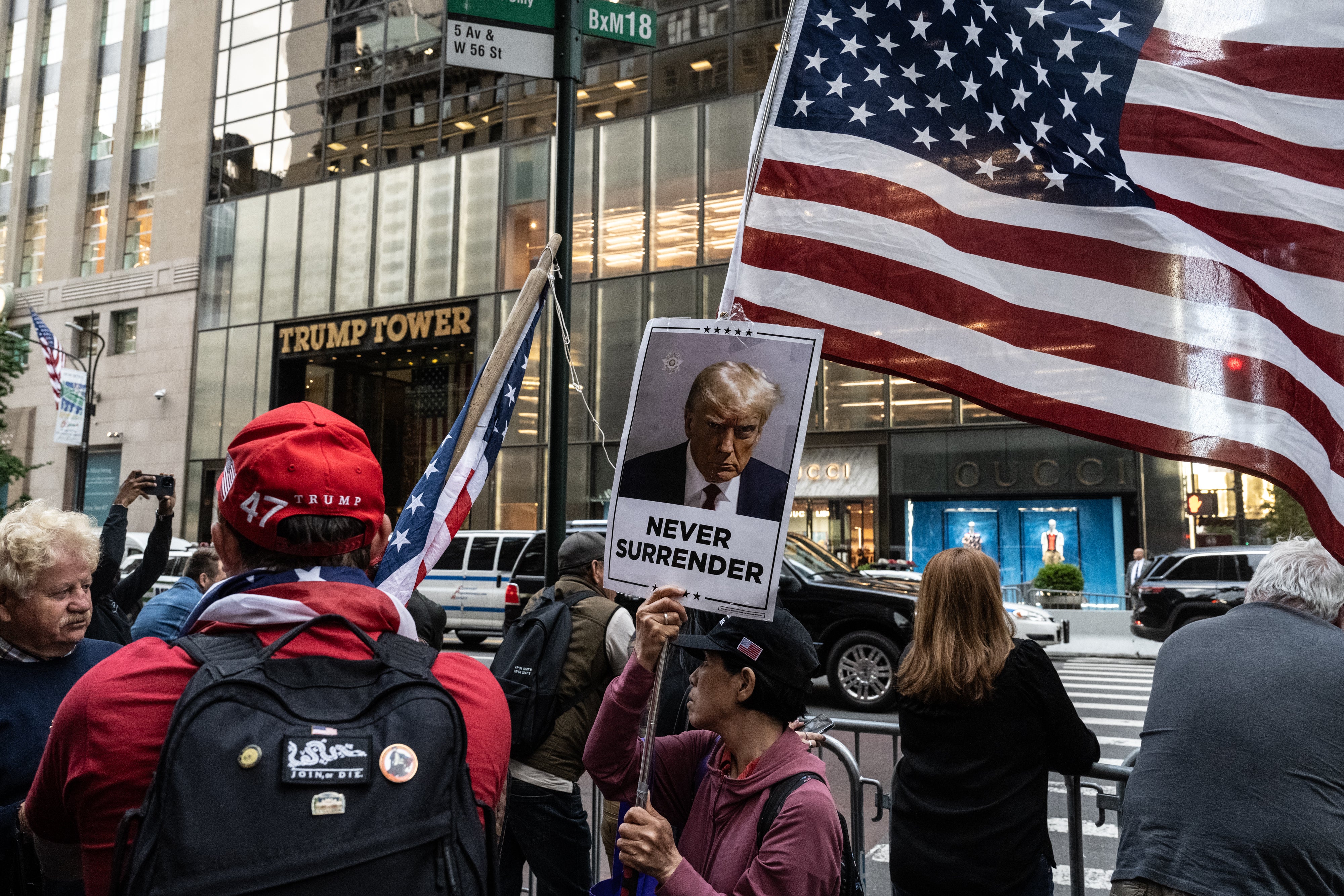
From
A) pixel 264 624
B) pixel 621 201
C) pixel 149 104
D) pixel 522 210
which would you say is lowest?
pixel 264 624

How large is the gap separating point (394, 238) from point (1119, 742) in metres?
25.2

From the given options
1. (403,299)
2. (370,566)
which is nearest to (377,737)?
(370,566)

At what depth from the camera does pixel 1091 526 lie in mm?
25062

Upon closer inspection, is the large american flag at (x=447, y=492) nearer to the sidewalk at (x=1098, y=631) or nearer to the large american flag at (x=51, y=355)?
the sidewalk at (x=1098, y=631)

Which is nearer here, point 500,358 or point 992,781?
point 500,358

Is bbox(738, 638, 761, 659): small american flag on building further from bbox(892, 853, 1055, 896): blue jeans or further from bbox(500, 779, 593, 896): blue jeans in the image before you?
bbox(500, 779, 593, 896): blue jeans

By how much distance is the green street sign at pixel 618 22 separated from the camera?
4.45m

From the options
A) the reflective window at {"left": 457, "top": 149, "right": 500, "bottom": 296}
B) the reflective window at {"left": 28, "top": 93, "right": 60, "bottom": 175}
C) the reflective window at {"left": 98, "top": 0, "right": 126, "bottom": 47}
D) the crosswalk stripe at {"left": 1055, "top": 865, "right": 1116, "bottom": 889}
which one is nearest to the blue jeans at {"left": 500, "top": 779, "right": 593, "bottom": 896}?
the crosswalk stripe at {"left": 1055, "top": 865, "right": 1116, "bottom": 889}

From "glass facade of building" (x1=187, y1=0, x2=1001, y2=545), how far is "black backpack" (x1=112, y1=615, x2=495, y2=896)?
2170cm

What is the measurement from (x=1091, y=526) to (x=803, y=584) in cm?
1621

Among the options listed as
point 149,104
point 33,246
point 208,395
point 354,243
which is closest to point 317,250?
point 354,243

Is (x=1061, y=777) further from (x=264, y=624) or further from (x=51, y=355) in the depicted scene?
(x=51, y=355)

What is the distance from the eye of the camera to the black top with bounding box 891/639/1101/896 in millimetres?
3154

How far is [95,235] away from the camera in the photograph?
121ft
